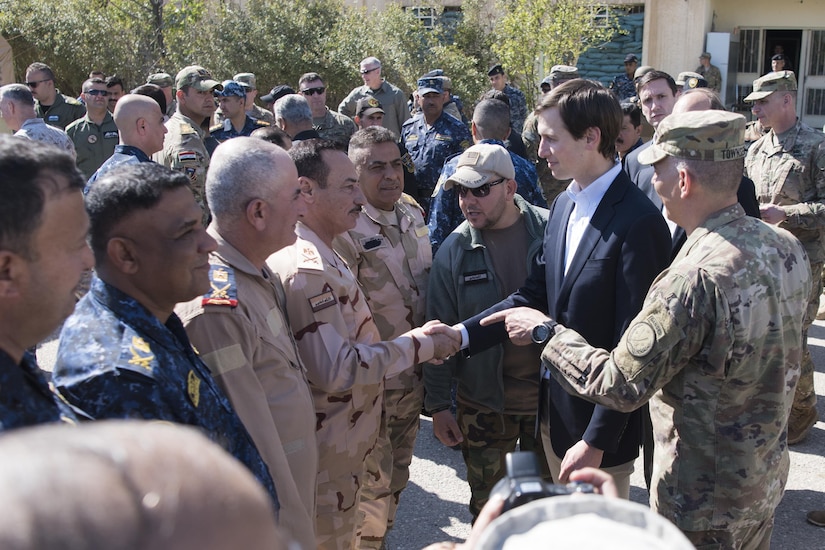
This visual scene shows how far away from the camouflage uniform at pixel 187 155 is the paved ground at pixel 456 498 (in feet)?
9.80

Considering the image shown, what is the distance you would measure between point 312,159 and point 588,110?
118 centimetres

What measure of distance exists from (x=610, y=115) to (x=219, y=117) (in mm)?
7244

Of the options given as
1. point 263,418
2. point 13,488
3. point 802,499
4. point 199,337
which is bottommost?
point 802,499

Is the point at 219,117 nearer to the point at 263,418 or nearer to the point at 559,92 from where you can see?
the point at 559,92

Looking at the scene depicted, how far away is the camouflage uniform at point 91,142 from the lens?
9297 mm

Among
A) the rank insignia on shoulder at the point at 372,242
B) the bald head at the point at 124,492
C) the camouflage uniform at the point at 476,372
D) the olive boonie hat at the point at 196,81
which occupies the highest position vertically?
the olive boonie hat at the point at 196,81

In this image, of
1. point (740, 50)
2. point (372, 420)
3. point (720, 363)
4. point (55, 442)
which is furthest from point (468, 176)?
point (740, 50)

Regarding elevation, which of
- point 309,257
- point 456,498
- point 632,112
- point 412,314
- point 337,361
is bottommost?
point 456,498

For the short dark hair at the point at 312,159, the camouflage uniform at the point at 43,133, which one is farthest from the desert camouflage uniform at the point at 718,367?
the camouflage uniform at the point at 43,133

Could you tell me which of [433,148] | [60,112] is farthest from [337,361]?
[60,112]

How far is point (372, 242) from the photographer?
3820 millimetres

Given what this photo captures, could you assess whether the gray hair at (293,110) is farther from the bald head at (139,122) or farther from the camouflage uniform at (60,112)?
the camouflage uniform at (60,112)

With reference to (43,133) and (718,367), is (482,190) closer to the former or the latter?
(718,367)

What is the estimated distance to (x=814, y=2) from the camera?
18.8 m
